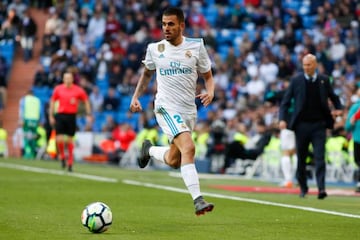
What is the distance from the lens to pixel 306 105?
17.3m

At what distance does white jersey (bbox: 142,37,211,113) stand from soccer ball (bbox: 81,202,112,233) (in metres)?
1.79

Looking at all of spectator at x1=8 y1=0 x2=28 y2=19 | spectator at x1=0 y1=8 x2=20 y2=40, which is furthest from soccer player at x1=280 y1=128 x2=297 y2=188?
spectator at x1=8 y1=0 x2=28 y2=19

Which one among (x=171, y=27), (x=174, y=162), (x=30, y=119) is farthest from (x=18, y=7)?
(x=171, y=27)

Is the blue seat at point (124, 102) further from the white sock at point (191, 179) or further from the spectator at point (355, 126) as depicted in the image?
the white sock at point (191, 179)

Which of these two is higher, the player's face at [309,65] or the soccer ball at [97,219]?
the player's face at [309,65]

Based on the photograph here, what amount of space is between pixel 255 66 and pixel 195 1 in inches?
231

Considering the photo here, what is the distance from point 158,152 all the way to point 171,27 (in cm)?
167

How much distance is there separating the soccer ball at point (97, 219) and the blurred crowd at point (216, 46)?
61.2ft

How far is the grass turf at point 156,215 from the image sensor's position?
11.0 meters

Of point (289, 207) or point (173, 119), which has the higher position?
point (173, 119)

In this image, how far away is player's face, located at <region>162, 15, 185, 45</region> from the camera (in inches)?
476

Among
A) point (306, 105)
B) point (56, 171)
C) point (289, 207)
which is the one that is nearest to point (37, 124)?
point (56, 171)

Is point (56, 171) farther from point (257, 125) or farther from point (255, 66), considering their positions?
point (255, 66)

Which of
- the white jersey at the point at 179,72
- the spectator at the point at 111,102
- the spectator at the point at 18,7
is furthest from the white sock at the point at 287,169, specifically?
the spectator at the point at 18,7
